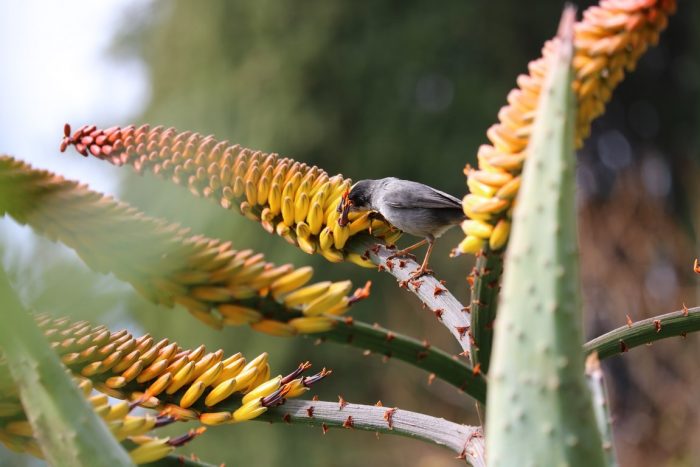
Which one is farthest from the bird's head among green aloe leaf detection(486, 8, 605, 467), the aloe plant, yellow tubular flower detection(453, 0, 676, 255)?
green aloe leaf detection(486, 8, 605, 467)

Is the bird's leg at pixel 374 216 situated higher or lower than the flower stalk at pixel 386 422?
higher

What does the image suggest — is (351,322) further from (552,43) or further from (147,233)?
(552,43)

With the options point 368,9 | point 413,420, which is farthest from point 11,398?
point 368,9

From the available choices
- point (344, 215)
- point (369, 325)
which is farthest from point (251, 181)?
point (369, 325)

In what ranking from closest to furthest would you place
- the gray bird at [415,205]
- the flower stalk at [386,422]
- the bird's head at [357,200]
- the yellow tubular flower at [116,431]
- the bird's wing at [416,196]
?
the yellow tubular flower at [116,431] < the flower stalk at [386,422] < the bird's head at [357,200] < the gray bird at [415,205] < the bird's wing at [416,196]

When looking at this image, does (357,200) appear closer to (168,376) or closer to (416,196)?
(416,196)

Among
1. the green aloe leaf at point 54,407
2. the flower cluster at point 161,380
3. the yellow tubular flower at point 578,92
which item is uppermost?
the yellow tubular flower at point 578,92

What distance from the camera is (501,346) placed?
77 centimetres

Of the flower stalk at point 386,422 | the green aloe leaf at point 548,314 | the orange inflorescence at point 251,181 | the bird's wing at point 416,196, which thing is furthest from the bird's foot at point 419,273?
the bird's wing at point 416,196

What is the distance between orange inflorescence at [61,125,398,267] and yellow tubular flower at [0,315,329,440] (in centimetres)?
37

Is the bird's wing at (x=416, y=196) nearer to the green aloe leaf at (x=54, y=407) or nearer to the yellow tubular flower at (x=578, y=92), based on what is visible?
the yellow tubular flower at (x=578, y=92)

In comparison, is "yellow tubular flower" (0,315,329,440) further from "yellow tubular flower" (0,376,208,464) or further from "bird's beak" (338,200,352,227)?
"bird's beak" (338,200,352,227)

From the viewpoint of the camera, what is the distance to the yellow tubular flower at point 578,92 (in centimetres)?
83

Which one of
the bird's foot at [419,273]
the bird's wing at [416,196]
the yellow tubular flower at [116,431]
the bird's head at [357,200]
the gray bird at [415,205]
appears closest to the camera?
the yellow tubular flower at [116,431]
